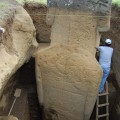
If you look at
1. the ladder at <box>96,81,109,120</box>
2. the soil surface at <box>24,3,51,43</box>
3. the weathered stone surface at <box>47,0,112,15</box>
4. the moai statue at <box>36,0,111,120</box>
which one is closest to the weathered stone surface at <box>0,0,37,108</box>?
the moai statue at <box>36,0,111,120</box>

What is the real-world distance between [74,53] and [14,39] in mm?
1078

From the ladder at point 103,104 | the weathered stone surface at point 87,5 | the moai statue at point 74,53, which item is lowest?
the ladder at point 103,104

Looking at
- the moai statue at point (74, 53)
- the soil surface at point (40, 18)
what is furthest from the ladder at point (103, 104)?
the soil surface at point (40, 18)

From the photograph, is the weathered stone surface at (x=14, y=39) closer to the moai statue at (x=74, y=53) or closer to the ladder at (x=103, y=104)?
the moai statue at (x=74, y=53)

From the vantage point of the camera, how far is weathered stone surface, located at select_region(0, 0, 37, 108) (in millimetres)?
4172

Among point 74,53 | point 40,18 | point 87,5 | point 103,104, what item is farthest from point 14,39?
point 40,18

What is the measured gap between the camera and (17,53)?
4688mm

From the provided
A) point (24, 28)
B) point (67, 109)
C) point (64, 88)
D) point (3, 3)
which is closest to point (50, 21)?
point (24, 28)

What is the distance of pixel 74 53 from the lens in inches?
203

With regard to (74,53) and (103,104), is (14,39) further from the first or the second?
(103,104)

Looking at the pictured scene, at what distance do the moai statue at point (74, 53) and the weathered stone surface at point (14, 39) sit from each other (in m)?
0.40

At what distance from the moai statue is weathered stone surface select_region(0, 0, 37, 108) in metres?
0.40

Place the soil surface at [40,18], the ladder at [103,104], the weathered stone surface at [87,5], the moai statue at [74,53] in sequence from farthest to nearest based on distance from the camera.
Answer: the soil surface at [40,18], the ladder at [103,104], the moai statue at [74,53], the weathered stone surface at [87,5]

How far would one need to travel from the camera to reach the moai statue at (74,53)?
16.7 feet
